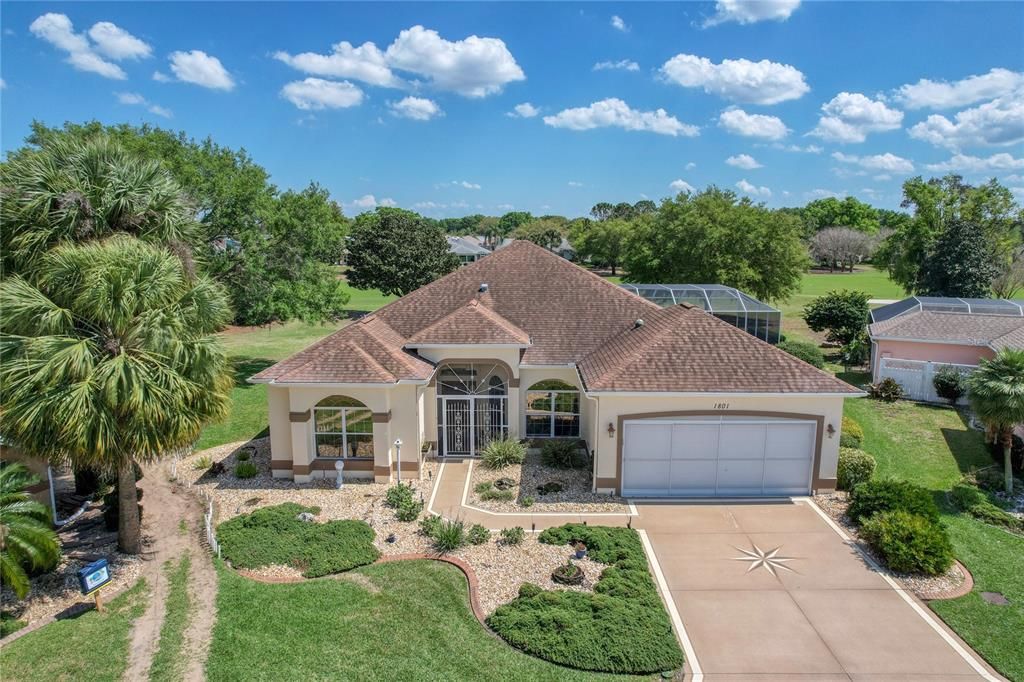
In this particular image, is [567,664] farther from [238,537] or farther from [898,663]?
[238,537]

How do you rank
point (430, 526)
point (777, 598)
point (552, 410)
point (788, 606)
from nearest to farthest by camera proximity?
point (788, 606) < point (777, 598) < point (430, 526) < point (552, 410)

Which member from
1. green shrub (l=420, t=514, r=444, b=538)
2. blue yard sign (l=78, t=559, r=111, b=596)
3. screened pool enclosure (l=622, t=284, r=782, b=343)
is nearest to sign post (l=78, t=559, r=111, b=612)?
blue yard sign (l=78, t=559, r=111, b=596)

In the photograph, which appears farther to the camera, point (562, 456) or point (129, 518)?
point (562, 456)

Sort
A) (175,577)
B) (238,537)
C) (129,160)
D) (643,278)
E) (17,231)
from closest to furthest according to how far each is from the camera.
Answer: (175,577) < (238,537) < (17,231) < (129,160) < (643,278)

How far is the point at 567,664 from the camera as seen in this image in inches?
415

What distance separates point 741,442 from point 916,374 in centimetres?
1322

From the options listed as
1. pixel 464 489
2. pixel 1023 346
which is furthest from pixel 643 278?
pixel 464 489

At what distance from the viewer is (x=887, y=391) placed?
2548cm

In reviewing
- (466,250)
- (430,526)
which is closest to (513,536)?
(430,526)

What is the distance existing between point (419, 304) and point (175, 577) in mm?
12587

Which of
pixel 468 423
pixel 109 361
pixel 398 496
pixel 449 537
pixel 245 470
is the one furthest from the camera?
pixel 468 423

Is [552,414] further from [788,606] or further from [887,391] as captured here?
[887,391]

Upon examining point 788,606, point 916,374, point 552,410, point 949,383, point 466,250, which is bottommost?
point 788,606

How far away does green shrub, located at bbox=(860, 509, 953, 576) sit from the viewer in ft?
44.2
